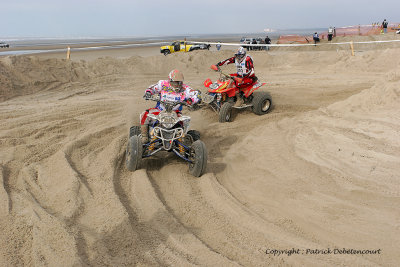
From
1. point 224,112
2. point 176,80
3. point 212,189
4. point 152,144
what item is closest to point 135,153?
point 152,144

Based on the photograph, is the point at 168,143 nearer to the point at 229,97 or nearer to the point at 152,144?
the point at 152,144

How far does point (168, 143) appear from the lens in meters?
6.06

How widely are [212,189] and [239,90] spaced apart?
5023 mm

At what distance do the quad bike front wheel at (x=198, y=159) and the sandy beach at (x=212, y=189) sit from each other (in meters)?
0.13

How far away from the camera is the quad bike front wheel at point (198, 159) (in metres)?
5.74

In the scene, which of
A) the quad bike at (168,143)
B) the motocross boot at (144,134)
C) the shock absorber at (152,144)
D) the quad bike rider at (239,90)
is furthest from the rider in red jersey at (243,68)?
the shock absorber at (152,144)

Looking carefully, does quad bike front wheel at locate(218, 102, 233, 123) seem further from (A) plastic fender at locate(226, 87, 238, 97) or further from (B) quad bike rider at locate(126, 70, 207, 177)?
(B) quad bike rider at locate(126, 70, 207, 177)

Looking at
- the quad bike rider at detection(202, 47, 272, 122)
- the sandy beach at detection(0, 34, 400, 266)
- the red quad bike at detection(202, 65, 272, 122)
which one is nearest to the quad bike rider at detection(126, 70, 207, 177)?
the sandy beach at detection(0, 34, 400, 266)

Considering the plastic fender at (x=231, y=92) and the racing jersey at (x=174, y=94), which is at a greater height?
the racing jersey at (x=174, y=94)

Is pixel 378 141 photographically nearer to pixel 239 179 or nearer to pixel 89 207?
pixel 239 179

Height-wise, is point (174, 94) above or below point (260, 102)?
above

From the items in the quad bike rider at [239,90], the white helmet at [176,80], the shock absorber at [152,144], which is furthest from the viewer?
the quad bike rider at [239,90]

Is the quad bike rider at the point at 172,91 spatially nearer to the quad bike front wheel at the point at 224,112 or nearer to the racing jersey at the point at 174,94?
the racing jersey at the point at 174,94

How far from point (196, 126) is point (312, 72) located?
10493 mm
